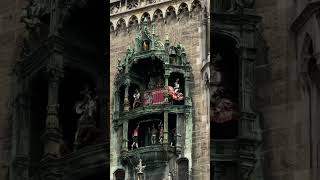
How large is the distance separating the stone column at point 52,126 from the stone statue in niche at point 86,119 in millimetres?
278

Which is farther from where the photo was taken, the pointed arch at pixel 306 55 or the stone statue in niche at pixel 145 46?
the stone statue in niche at pixel 145 46

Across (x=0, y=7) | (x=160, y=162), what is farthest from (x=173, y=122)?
(x=0, y=7)

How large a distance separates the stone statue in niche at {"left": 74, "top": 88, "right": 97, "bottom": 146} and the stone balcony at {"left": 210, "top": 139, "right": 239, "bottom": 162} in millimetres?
2019

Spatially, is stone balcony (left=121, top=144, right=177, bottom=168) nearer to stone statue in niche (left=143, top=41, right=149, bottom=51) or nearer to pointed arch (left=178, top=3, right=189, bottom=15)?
stone statue in niche (left=143, top=41, right=149, bottom=51)

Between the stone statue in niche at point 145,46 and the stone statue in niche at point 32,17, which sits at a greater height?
the stone statue in niche at point 32,17

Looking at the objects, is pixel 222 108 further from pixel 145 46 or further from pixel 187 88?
pixel 145 46

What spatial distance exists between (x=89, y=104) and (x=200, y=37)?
7.04ft

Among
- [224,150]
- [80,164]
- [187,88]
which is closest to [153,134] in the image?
[187,88]

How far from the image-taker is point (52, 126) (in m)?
18.0

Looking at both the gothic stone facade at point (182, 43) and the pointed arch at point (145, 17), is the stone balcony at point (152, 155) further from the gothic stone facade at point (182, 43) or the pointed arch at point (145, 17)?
the pointed arch at point (145, 17)

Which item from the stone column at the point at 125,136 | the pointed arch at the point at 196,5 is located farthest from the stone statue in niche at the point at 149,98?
the pointed arch at the point at 196,5

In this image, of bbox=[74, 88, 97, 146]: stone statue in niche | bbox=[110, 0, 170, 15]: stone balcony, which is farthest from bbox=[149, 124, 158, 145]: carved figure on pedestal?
bbox=[110, 0, 170, 15]: stone balcony

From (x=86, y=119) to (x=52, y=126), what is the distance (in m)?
0.49

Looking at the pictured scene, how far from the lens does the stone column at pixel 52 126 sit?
17.9 metres
